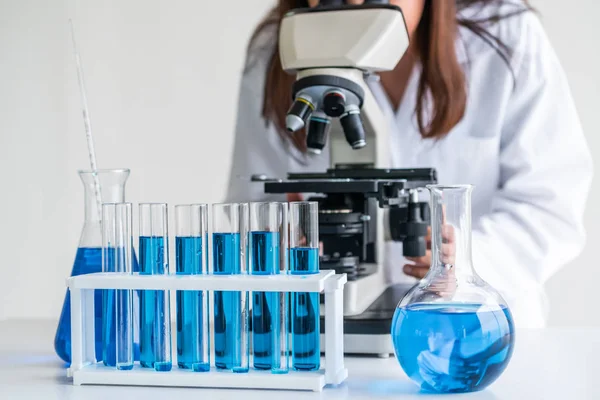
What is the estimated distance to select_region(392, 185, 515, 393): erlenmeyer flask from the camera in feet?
2.76

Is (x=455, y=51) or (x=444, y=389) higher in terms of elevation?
(x=455, y=51)

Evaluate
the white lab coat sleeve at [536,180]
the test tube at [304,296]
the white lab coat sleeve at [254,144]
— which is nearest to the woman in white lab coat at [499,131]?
the white lab coat sleeve at [536,180]

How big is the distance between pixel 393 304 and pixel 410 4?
3.13 feet

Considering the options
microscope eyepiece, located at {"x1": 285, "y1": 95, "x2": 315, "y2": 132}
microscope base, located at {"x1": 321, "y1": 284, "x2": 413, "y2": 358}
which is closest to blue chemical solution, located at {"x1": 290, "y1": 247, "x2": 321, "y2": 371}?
microscope base, located at {"x1": 321, "y1": 284, "x2": 413, "y2": 358}

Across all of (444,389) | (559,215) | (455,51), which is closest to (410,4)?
(455,51)

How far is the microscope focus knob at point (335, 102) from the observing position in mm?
1201

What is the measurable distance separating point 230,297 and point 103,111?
1.43 m

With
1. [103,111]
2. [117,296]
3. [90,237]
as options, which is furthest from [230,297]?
[103,111]

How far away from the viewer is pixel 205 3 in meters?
2.16

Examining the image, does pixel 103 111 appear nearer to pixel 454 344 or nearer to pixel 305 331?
pixel 305 331

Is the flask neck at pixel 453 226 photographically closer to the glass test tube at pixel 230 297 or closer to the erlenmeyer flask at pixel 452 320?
the erlenmeyer flask at pixel 452 320

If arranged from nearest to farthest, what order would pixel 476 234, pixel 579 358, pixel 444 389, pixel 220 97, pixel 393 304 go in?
pixel 444 389 < pixel 579 358 < pixel 393 304 < pixel 476 234 < pixel 220 97

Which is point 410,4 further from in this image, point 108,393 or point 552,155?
point 108,393

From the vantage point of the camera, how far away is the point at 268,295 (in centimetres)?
92
